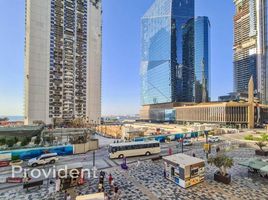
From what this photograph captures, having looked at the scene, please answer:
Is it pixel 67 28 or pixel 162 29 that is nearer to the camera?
pixel 67 28

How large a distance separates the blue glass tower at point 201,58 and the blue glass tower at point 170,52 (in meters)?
7.51

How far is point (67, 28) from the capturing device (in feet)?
319

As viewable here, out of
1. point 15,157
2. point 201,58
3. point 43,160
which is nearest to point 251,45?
point 201,58

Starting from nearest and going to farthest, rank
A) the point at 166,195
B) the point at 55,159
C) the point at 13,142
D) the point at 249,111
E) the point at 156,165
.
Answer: the point at 166,195 → the point at 156,165 → the point at 55,159 → the point at 13,142 → the point at 249,111

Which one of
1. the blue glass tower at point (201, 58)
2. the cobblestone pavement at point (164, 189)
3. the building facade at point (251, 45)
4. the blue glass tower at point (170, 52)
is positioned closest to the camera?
the cobblestone pavement at point (164, 189)

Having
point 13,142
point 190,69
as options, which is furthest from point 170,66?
point 13,142

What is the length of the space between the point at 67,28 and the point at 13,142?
69.1 metres

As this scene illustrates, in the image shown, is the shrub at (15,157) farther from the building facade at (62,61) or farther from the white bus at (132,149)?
the building facade at (62,61)

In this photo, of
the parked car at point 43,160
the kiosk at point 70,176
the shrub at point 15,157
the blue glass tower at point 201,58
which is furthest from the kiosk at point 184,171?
the blue glass tower at point 201,58

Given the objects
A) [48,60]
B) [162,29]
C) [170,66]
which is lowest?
[48,60]

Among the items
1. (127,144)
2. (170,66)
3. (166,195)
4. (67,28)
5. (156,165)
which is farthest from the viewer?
(170,66)

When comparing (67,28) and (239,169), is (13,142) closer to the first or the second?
(239,169)

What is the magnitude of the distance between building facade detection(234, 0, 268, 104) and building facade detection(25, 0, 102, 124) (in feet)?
416

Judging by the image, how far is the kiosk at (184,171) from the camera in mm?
17984
